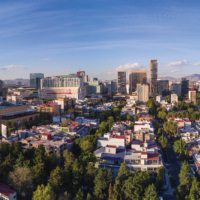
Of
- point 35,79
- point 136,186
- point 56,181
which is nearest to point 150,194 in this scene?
point 136,186

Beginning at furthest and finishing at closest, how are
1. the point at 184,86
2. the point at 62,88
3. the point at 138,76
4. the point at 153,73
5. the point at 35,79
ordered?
1. the point at 35,79
2. the point at 138,76
3. the point at 184,86
4. the point at 153,73
5. the point at 62,88

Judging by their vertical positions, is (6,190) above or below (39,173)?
below

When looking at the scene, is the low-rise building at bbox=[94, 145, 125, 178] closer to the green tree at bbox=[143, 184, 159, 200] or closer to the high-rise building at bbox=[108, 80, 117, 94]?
the green tree at bbox=[143, 184, 159, 200]

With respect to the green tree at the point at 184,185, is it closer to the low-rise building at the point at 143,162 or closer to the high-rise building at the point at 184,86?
the low-rise building at the point at 143,162

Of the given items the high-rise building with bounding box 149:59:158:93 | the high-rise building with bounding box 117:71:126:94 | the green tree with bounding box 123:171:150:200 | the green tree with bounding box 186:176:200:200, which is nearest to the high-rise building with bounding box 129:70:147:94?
the high-rise building with bounding box 117:71:126:94

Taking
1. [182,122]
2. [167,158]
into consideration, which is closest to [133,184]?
[167,158]

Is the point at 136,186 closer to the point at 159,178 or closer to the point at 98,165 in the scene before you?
the point at 159,178
